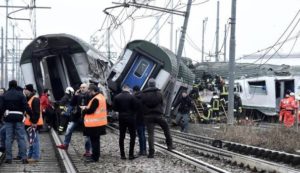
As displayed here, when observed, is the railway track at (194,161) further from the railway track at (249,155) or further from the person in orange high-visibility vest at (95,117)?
the person in orange high-visibility vest at (95,117)

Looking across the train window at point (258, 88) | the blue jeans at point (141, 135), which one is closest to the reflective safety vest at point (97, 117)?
the blue jeans at point (141, 135)

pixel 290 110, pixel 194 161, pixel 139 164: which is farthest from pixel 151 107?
pixel 290 110

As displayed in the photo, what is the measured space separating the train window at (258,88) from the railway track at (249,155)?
51.2 ft

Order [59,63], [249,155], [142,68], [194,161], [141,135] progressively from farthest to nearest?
[59,63]
[142,68]
[249,155]
[141,135]
[194,161]

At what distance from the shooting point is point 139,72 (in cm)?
2211

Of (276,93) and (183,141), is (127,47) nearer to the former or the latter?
(183,141)

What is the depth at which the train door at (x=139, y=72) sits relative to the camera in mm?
21984

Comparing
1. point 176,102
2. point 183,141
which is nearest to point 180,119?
point 176,102

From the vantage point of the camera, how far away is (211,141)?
17.6m

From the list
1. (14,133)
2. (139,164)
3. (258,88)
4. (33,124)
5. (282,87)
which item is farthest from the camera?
(258,88)

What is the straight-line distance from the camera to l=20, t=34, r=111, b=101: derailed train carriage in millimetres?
21156

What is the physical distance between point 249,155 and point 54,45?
981 cm

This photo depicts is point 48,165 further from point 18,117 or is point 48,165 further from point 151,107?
point 151,107

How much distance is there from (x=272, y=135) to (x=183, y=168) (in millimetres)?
6187
